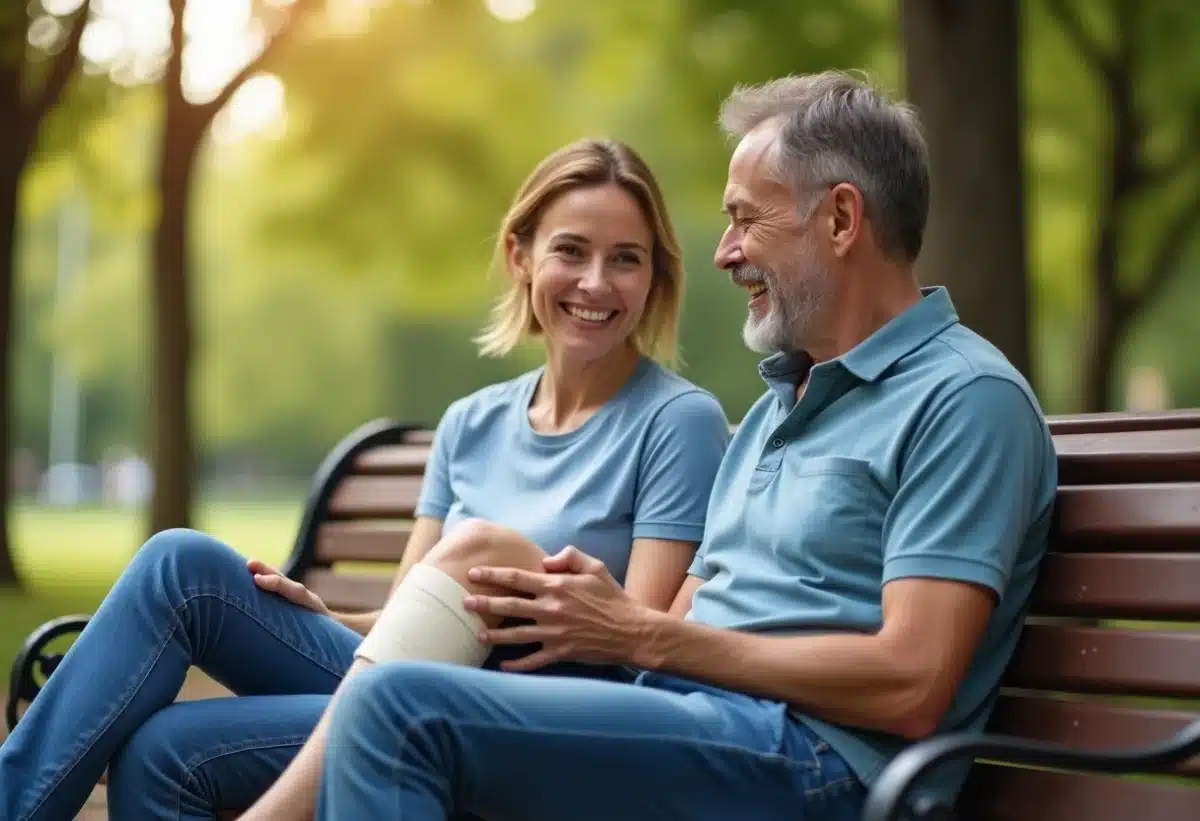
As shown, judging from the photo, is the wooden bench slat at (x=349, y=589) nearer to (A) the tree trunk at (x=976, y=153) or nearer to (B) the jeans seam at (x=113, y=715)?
(B) the jeans seam at (x=113, y=715)

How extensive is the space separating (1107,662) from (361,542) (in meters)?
2.47

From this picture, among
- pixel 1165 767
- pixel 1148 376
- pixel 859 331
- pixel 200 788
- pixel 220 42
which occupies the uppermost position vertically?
pixel 220 42

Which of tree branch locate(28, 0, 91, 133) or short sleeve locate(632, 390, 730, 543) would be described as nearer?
short sleeve locate(632, 390, 730, 543)

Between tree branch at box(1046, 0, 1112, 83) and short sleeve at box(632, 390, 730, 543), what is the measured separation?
1087cm

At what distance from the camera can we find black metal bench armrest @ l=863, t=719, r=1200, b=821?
239 centimetres

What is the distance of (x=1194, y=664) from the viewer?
113 inches

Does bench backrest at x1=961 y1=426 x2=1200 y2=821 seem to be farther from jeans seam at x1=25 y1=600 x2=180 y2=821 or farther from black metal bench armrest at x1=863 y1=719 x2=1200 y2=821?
jeans seam at x1=25 y1=600 x2=180 y2=821

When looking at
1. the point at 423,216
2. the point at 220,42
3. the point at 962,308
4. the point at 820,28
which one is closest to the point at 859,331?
the point at 962,308

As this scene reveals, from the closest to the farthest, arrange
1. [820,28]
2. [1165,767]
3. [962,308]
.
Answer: [1165,767], [962,308], [820,28]

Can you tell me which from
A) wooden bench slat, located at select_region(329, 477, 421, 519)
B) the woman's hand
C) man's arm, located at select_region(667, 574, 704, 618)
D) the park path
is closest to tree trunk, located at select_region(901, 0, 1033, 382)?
wooden bench slat, located at select_region(329, 477, 421, 519)

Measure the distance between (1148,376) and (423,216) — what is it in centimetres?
2724

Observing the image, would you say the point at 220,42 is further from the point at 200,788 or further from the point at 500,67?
the point at 200,788

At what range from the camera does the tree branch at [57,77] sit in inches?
530

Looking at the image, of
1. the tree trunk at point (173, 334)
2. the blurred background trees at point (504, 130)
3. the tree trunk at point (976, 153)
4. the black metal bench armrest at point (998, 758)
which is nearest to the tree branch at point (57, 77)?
the blurred background trees at point (504, 130)
